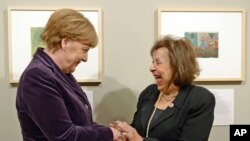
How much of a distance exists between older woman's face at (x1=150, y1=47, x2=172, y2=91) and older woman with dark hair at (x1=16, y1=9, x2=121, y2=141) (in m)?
0.38

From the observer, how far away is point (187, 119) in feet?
4.81

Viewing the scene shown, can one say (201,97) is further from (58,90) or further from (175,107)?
(58,90)

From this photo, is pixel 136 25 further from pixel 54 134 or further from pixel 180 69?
pixel 54 134

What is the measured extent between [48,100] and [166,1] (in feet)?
3.30

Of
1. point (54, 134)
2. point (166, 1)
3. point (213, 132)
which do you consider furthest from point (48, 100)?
point (213, 132)

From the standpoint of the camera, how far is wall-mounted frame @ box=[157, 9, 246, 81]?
182 cm

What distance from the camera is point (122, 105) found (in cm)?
187

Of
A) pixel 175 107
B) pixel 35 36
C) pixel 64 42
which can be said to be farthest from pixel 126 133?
pixel 35 36

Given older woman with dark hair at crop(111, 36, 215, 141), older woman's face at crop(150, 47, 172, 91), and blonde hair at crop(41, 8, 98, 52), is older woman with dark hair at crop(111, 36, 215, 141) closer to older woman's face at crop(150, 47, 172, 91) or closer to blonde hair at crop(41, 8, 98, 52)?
older woman's face at crop(150, 47, 172, 91)

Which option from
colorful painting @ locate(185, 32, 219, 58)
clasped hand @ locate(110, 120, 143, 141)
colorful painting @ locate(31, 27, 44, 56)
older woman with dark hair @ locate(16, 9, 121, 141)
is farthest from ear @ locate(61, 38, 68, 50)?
colorful painting @ locate(185, 32, 219, 58)

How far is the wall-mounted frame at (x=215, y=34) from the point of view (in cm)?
182

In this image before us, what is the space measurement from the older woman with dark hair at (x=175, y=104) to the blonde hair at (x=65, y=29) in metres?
0.47

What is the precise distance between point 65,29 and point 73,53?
0.10 metres

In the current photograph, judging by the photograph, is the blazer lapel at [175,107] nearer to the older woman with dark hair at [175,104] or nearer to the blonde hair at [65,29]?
the older woman with dark hair at [175,104]
